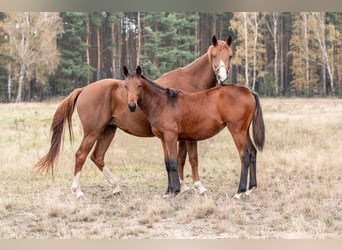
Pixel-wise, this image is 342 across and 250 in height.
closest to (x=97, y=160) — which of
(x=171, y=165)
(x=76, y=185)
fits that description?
(x=76, y=185)

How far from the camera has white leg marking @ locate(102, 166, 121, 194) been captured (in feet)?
12.7

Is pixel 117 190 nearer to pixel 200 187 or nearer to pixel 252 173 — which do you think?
pixel 200 187

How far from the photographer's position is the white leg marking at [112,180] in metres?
3.88

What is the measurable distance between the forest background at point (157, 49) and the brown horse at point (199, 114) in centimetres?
64

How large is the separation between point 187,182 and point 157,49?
1.27 m

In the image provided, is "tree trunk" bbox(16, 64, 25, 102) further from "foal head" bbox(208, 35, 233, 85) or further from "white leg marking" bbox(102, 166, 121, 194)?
"foal head" bbox(208, 35, 233, 85)

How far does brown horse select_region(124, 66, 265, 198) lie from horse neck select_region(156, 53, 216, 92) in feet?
0.84

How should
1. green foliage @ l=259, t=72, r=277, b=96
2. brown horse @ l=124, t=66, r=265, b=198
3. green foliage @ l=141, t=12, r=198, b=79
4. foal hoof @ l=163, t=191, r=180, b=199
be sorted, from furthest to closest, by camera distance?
1. green foliage @ l=259, t=72, r=277, b=96
2. green foliage @ l=141, t=12, r=198, b=79
3. foal hoof @ l=163, t=191, r=180, b=199
4. brown horse @ l=124, t=66, r=265, b=198

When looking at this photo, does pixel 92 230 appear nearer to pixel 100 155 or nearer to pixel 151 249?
pixel 151 249

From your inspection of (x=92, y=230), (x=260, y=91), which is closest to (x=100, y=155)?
(x=92, y=230)

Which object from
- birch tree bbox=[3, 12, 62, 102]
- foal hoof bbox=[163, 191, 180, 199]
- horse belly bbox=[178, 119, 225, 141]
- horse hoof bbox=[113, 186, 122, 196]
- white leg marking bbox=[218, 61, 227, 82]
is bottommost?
horse hoof bbox=[113, 186, 122, 196]

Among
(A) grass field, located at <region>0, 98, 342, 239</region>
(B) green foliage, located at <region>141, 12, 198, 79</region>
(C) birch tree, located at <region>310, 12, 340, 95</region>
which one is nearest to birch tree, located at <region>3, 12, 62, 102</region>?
(A) grass field, located at <region>0, 98, 342, 239</region>

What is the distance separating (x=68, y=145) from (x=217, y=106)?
1.59 meters

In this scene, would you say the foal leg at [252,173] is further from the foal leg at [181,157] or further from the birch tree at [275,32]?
the birch tree at [275,32]
